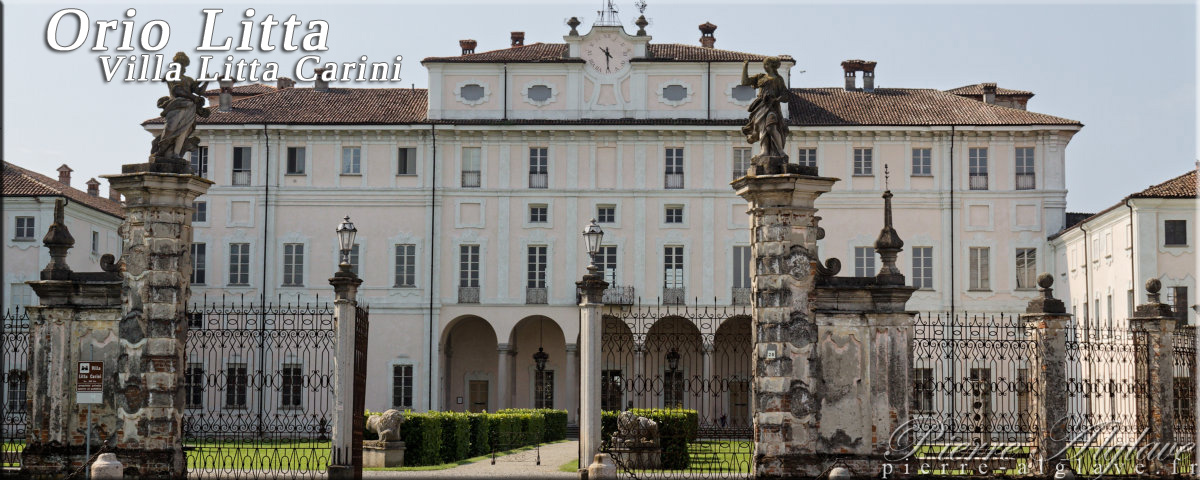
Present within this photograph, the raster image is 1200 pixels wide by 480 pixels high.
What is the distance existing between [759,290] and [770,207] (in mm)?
1109

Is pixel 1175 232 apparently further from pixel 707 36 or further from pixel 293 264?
pixel 293 264

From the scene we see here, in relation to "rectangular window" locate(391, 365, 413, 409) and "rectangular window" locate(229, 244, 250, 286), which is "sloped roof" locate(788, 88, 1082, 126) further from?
"rectangular window" locate(229, 244, 250, 286)

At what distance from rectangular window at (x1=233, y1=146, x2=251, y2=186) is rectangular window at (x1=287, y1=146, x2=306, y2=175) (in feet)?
4.98

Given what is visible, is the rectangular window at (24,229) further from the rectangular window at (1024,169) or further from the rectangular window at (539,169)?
the rectangular window at (1024,169)

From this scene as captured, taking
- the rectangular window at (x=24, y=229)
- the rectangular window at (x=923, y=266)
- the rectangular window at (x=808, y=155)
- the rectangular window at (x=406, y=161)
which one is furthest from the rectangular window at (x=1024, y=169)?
the rectangular window at (x=24, y=229)

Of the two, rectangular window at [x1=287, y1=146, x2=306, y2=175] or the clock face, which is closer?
rectangular window at [x1=287, y1=146, x2=306, y2=175]

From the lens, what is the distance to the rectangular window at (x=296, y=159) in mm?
50375

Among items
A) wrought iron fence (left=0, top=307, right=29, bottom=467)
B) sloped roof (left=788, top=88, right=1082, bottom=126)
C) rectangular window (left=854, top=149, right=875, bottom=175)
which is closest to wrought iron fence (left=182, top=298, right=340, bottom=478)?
wrought iron fence (left=0, top=307, right=29, bottom=467)

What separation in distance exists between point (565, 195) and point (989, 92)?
17.2 m

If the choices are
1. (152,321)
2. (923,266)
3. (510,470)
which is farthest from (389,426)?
(923,266)

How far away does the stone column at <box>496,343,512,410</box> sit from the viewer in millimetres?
48406

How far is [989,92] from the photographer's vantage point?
53.1 metres

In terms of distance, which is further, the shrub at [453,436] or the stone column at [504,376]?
the stone column at [504,376]

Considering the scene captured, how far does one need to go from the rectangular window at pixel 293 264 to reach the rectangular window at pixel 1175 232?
1166 inches
